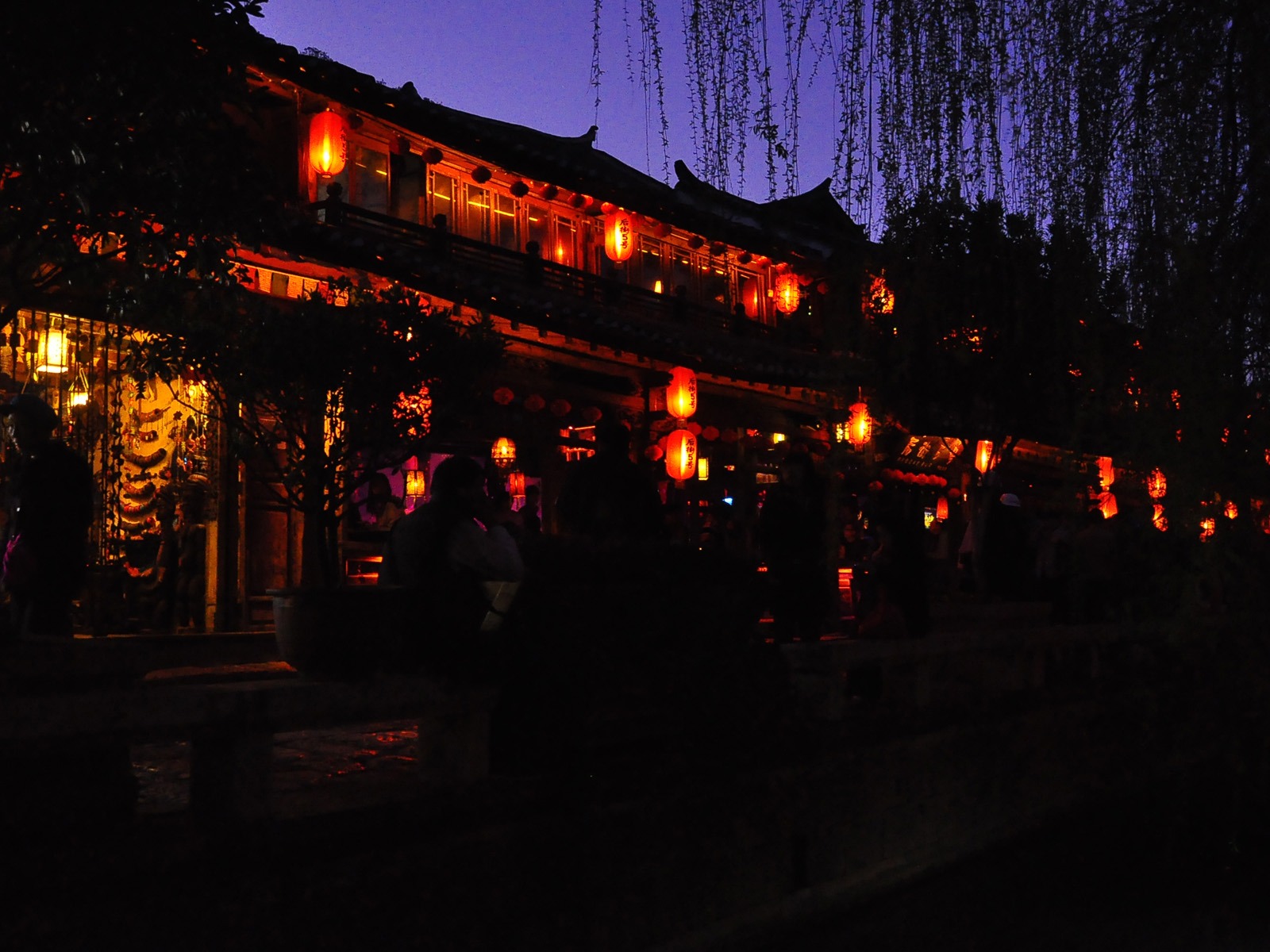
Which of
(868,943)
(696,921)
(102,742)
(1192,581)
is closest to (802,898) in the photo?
(868,943)

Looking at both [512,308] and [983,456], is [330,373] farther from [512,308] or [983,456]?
[983,456]

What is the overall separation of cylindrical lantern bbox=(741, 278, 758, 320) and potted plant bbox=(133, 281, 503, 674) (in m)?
12.0

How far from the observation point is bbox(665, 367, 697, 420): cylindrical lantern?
59.2 feet

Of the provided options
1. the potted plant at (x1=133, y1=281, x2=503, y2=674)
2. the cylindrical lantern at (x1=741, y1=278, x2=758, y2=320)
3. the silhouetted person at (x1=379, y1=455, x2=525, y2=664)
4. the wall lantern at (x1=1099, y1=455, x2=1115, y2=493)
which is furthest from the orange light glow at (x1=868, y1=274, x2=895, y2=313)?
the cylindrical lantern at (x1=741, y1=278, x2=758, y2=320)

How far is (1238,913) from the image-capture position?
18.8 ft

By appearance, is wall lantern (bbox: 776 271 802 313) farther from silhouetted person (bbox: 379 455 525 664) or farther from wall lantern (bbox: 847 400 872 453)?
silhouetted person (bbox: 379 455 525 664)

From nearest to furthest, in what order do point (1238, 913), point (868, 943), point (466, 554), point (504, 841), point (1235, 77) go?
point (504, 841)
point (466, 554)
point (868, 943)
point (1238, 913)
point (1235, 77)

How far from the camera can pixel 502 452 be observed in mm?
17047

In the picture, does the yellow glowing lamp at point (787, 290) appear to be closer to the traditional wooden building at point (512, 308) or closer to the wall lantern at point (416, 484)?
the traditional wooden building at point (512, 308)

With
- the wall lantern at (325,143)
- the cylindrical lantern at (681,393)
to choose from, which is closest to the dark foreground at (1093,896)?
the wall lantern at (325,143)

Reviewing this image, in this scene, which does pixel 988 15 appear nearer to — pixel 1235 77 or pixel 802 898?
pixel 1235 77

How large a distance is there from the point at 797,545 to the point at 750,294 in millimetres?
15534

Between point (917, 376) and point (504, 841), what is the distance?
1224cm

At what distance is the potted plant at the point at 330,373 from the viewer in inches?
402
